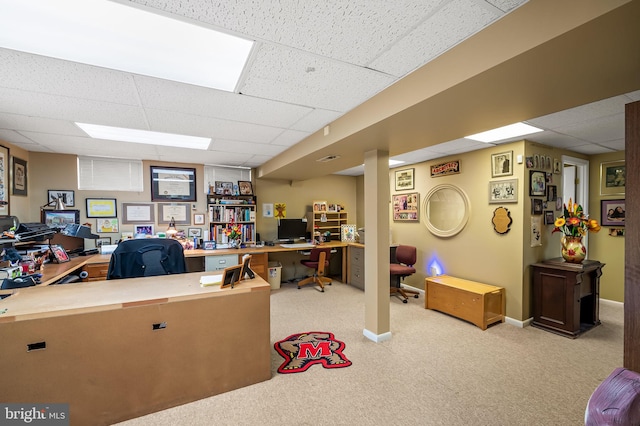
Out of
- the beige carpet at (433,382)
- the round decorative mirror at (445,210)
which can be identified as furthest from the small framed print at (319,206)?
the beige carpet at (433,382)

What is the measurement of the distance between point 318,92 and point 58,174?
4.49 m

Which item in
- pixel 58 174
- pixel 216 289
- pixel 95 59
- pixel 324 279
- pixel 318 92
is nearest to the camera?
pixel 95 59

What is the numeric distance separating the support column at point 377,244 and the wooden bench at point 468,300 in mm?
1208

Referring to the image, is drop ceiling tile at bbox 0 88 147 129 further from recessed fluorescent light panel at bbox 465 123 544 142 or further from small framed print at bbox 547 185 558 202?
small framed print at bbox 547 185 558 202

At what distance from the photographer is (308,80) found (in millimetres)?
1820

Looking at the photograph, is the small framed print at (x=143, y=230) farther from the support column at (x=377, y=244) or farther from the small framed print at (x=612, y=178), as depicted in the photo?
the small framed print at (x=612, y=178)

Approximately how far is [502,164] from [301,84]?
3.17 meters

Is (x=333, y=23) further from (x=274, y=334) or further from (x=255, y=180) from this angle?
(x=255, y=180)

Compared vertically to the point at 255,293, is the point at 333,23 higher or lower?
higher

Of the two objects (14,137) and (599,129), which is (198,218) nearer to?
(14,137)

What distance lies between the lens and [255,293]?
7.41 ft

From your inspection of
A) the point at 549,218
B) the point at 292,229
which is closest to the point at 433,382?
the point at 549,218

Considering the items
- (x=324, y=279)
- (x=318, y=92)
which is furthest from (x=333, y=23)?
Answer: (x=324, y=279)

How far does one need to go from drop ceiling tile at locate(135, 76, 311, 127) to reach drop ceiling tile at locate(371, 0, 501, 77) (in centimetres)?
93
